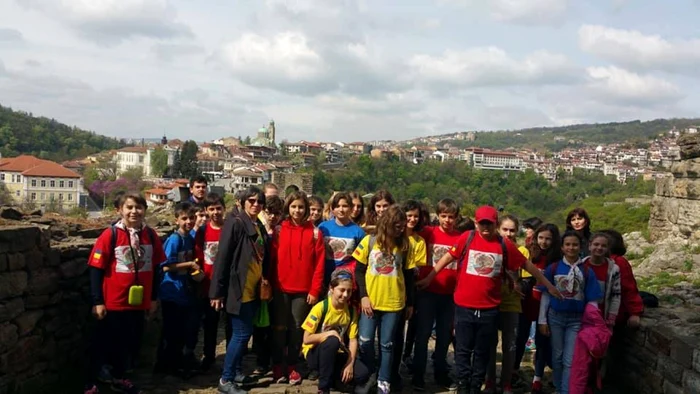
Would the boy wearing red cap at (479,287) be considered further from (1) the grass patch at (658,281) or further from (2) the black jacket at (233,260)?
(1) the grass patch at (658,281)

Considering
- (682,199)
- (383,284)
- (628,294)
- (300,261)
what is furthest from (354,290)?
(682,199)

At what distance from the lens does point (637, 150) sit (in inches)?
5448

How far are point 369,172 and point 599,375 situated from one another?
8254cm

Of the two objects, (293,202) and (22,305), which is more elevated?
(293,202)

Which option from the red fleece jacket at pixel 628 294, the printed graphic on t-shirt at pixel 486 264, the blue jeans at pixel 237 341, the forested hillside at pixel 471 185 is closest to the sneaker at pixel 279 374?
the blue jeans at pixel 237 341

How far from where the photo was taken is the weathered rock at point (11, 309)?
3.60m

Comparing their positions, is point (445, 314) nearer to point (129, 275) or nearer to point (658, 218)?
point (129, 275)

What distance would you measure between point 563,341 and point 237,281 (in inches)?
101

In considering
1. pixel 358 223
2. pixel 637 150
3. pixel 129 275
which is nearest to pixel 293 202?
pixel 358 223

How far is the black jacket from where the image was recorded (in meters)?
4.09

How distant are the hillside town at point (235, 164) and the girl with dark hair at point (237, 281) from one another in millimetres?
2684

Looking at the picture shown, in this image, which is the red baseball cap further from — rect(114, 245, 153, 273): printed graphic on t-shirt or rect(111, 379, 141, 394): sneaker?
rect(111, 379, 141, 394): sneaker

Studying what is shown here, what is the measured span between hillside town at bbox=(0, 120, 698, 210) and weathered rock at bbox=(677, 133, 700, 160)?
1.42ft

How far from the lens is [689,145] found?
31.9 feet
